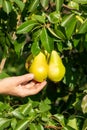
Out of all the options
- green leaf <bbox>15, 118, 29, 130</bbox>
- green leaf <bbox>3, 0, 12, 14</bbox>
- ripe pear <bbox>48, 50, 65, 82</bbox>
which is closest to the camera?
green leaf <bbox>15, 118, 29, 130</bbox>

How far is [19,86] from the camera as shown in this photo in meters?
1.90

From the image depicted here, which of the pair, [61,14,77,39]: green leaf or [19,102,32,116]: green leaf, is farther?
[19,102,32,116]: green leaf

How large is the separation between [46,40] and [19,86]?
334 millimetres

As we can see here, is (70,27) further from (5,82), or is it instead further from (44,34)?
(5,82)

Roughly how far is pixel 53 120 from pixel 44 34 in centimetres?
41

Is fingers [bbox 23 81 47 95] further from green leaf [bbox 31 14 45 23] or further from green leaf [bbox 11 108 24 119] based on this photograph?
green leaf [bbox 31 14 45 23]

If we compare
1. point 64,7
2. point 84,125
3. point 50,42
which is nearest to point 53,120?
point 84,125

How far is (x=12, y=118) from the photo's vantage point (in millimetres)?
1745

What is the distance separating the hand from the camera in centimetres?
184

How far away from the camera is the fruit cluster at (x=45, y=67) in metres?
1.74

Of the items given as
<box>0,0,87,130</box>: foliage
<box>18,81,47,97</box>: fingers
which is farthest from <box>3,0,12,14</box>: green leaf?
<box>18,81,47,97</box>: fingers

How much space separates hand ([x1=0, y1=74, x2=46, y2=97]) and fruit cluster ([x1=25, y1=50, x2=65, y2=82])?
0.23ft

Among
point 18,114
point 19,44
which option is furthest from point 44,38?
point 18,114

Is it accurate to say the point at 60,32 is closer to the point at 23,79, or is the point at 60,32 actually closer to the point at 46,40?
the point at 46,40
